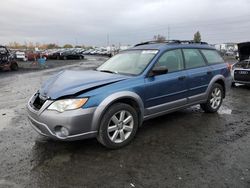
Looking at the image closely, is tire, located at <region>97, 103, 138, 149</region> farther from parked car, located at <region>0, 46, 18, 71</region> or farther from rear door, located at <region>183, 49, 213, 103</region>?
parked car, located at <region>0, 46, 18, 71</region>

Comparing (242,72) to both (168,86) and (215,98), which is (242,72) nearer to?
(215,98)

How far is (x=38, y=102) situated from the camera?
4137mm

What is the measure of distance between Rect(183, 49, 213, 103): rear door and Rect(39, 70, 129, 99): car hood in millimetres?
1670

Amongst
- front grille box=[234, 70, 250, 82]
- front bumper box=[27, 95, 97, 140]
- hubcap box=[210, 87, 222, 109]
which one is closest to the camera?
front bumper box=[27, 95, 97, 140]

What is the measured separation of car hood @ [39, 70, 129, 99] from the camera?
12.4 ft

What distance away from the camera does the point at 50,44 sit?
121250 millimetres

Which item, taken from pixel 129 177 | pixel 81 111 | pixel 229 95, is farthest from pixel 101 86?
pixel 229 95

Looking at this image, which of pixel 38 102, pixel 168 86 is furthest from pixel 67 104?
pixel 168 86

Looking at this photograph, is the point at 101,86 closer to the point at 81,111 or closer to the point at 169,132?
the point at 81,111

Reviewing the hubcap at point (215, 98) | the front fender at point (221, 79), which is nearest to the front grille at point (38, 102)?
the front fender at point (221, 79)

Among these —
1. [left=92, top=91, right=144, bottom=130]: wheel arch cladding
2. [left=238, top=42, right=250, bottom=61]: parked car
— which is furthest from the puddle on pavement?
[left=238, top=42, right=250, bottom=61]: parked car

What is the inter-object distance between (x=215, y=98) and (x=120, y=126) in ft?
10.1

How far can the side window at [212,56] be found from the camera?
19.5ft

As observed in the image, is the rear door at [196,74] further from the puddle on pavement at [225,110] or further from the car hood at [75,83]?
the car hood at [75,83]
